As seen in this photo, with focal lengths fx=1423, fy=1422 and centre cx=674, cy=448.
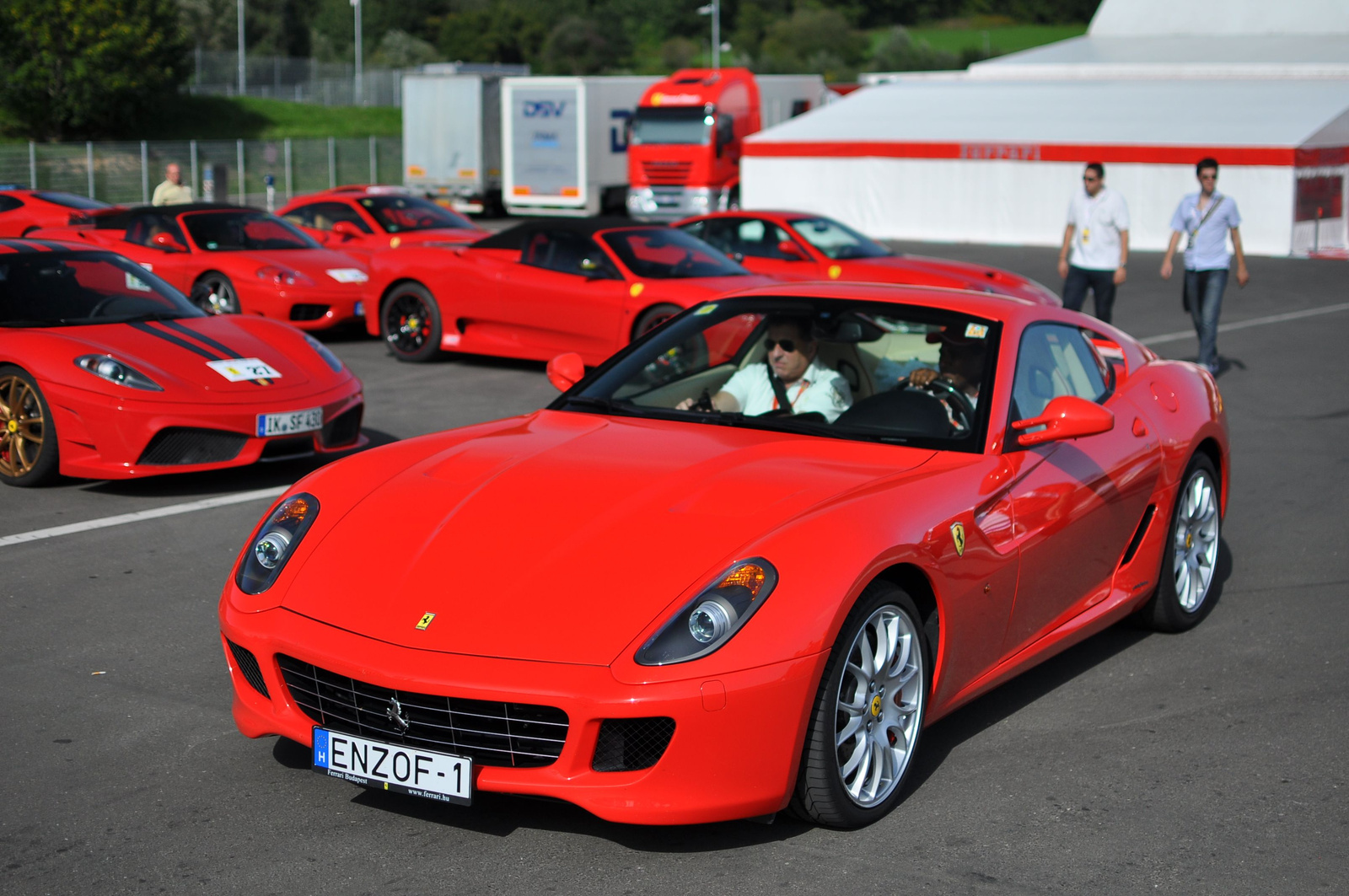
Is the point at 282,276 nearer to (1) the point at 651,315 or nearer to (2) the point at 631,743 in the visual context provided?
(1) the point at 651,315

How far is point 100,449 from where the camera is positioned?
7367 millimetres

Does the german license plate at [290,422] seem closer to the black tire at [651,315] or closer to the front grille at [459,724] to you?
the front grille at [459,724]

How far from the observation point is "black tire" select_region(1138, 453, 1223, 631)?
5.36m

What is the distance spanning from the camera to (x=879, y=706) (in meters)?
3.74

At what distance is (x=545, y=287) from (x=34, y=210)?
939 centimetres

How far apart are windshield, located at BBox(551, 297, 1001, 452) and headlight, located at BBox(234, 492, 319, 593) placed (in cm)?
117

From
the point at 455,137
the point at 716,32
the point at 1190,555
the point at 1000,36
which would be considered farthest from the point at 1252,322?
the point at 1000,36

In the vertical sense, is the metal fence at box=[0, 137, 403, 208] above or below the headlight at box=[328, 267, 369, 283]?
above

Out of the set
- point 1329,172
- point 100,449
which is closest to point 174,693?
point 100,449

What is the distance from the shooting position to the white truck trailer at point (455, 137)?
118ft

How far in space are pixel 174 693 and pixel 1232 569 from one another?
4.60 m

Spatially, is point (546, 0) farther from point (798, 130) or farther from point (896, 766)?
point (896, 766)

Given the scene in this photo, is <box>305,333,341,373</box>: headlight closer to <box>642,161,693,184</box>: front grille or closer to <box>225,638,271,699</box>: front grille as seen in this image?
<box>225,638,271,699</box>: front grille

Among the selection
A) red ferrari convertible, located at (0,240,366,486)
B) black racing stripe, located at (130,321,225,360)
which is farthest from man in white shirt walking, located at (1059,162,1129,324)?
black racing stripe, located at (130,321,225,360)
